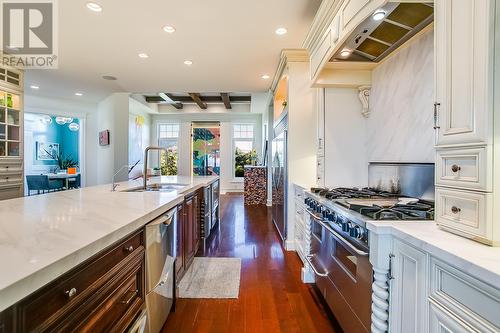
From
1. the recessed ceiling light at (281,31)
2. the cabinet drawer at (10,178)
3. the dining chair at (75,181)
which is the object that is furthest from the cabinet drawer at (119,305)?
the dining chair at (75,181)

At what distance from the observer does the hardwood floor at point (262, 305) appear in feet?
6.07

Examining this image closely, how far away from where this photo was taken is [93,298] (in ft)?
3.07

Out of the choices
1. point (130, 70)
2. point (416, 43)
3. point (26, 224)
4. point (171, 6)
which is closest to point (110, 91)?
point (130, 70)

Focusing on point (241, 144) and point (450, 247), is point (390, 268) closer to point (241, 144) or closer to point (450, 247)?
point (450, 247)

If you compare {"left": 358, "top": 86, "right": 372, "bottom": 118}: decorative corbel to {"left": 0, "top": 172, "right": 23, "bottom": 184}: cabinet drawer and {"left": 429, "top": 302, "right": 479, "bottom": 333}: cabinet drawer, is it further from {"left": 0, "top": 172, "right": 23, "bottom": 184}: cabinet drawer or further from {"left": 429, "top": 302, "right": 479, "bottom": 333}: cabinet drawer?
{"left": 0, "top": 172, "right": 23, "bottom": 184}: cabinet drawer

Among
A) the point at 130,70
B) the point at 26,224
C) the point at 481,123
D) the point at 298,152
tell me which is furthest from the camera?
the point at 130,70

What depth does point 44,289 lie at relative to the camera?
71cm

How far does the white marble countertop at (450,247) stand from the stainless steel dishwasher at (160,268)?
119cm

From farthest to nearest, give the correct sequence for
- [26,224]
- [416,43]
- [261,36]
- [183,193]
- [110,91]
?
1. [110,91]
2. [261,36]
3. [183,193]
4. [416,43]
5. [26,224]

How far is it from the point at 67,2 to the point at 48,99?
5228mm

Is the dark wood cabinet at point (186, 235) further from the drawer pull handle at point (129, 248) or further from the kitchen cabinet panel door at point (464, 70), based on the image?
the kitchen cabinet panel door at point (464, 70)

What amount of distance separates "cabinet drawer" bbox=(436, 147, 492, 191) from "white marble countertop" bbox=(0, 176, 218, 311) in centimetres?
137

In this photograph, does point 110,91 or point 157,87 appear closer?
point 157,87

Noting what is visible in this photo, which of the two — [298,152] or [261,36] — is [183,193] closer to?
[298,152]
